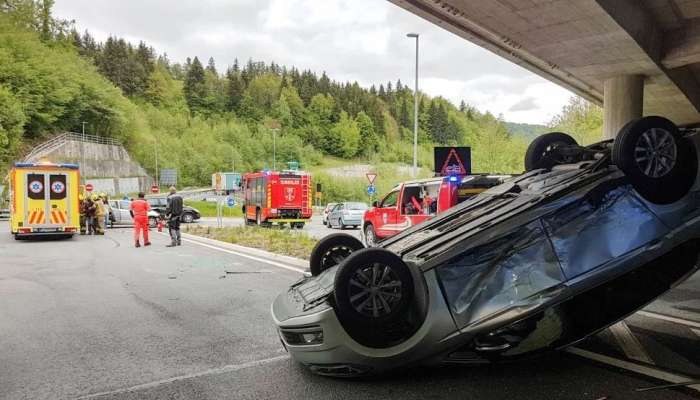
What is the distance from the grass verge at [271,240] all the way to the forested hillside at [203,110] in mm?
39877

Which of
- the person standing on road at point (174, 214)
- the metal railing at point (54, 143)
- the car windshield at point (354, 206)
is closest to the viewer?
the person standing on road at point (174, 214)

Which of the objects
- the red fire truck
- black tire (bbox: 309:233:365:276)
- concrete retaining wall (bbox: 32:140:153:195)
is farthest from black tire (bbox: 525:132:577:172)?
concrete retaining wall (bbox: 32:140:153:195)

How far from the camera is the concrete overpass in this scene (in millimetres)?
9930

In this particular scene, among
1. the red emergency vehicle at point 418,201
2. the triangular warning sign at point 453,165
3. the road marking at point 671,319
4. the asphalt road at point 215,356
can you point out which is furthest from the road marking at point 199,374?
the triangular warning sign at point 453,165

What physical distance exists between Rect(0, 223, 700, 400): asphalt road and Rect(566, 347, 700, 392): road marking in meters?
0.02

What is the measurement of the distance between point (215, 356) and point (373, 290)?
5.93ft

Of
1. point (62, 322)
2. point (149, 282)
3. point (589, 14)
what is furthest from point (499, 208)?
point (589, 14)

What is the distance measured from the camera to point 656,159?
13.1 ft

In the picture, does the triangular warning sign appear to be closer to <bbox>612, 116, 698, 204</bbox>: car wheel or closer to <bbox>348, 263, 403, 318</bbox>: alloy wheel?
<bbox>612, 116, 698, 204</bbox>: car wheel

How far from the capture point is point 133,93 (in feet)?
436

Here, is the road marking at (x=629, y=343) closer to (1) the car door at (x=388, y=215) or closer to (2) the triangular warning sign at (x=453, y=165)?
(2) the triangular warning sign at (x=453, y=165)

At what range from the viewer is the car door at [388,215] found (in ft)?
46.0

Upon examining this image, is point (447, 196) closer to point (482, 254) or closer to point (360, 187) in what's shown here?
point (482, 254)

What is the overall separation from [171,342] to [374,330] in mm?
2439
